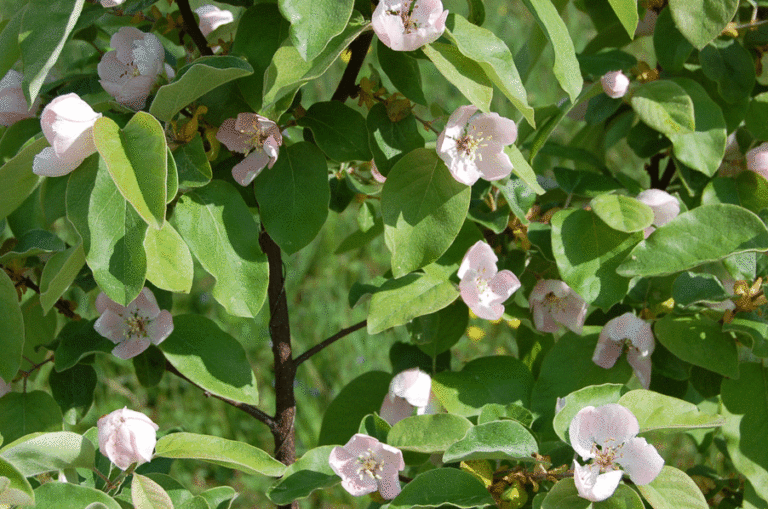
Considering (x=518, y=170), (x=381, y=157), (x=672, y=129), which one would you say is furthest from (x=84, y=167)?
(x=672, y=129)

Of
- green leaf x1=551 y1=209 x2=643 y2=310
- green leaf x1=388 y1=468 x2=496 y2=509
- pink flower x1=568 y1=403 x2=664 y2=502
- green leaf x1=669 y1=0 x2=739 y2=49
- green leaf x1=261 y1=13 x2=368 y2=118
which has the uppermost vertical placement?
green leaf x1=261 y1=13 x2=368 y2=118

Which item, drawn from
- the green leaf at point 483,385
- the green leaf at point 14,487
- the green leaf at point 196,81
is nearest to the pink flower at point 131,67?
the green leaf at point 196,81

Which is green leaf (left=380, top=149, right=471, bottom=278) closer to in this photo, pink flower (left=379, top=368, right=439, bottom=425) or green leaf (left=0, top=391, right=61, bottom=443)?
pink flower (left=379, top=368, right=439, bottom=425)

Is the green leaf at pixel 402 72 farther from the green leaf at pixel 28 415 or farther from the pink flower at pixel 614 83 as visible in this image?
the green leaf at pixel 28 415

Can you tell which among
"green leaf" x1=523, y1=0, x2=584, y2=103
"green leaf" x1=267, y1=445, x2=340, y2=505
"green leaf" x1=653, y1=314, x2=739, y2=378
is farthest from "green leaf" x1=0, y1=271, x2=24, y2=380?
"green leaf" x1=653, y1=314, x2=739, y2=378

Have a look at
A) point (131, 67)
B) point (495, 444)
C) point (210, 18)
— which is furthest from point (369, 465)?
point (210, 18)

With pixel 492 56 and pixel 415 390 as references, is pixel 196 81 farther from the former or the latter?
pixel 415 390
